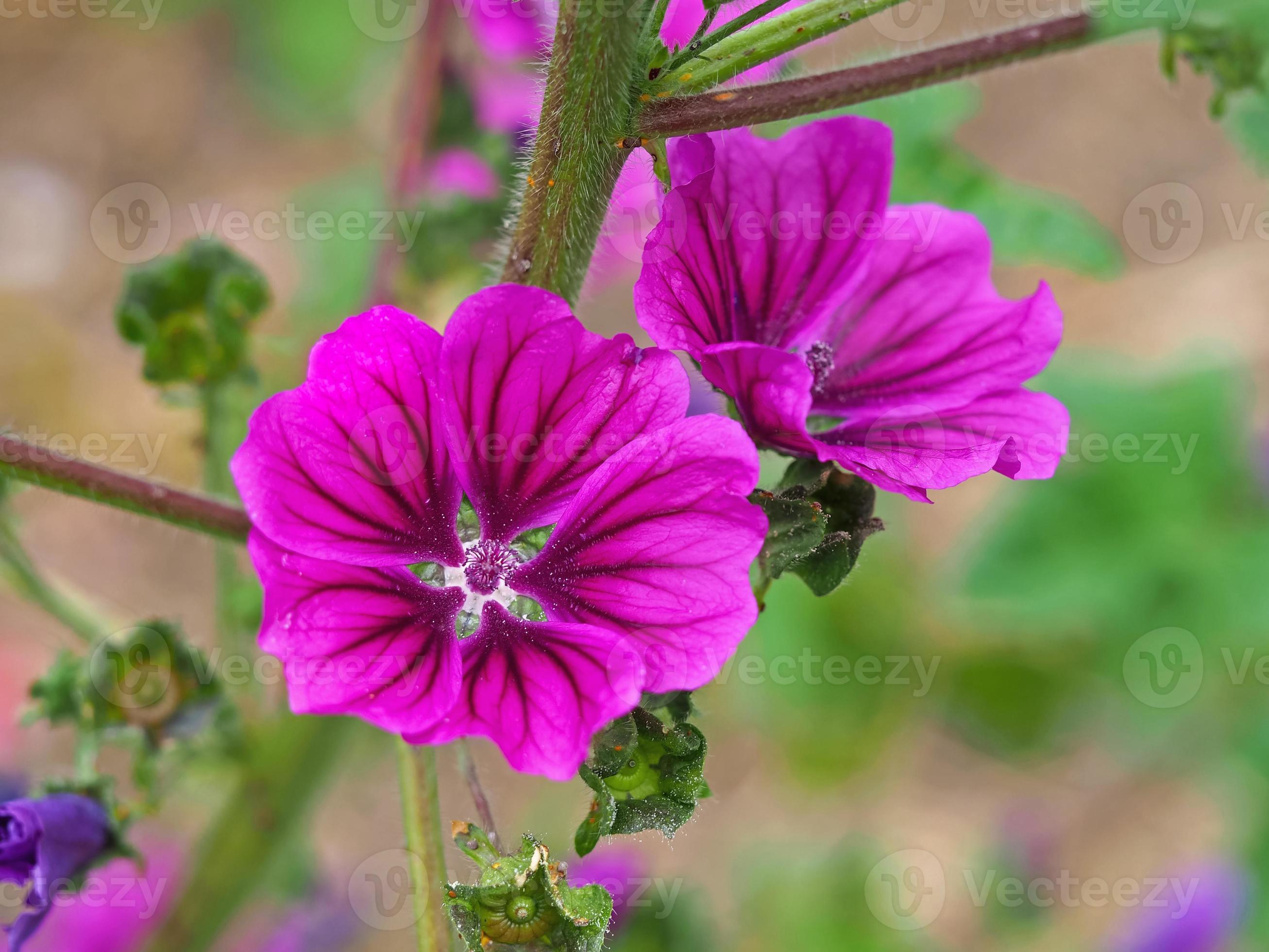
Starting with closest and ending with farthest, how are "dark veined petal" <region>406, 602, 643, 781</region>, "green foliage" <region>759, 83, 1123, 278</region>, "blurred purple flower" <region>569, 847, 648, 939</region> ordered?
"dark veined petal" <region>406, 602, 643, 781</region>
"green foliage" <region>759, 83, 1123, 278</region>
"blurred purple flower" <region>569, 847, 648, 939</region>

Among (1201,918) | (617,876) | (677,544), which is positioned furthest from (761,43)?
(1201,918)

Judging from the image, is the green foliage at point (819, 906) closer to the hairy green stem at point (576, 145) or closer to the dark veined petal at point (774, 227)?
the dark veined petal at point (774, 227)

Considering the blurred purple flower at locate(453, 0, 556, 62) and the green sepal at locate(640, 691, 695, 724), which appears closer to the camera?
the green sepal at locate(640, 691, 695, 724)

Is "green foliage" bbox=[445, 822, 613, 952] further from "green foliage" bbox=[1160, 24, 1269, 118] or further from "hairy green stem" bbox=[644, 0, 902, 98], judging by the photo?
"green foliage" bbox=[1160, 24, 1269, 118]

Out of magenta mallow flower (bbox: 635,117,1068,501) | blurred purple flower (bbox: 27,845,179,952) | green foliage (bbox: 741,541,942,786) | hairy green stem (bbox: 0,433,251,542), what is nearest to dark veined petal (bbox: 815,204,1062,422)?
magenta mallow flower (bbox: 635,117,1068,501)

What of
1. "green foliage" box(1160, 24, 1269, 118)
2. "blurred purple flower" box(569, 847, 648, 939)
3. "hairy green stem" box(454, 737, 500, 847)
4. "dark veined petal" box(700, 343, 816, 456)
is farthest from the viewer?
"blurred purple flower" box(569, 847, 648, 939)

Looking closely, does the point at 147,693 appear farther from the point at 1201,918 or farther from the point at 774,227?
the point at 1201,918
